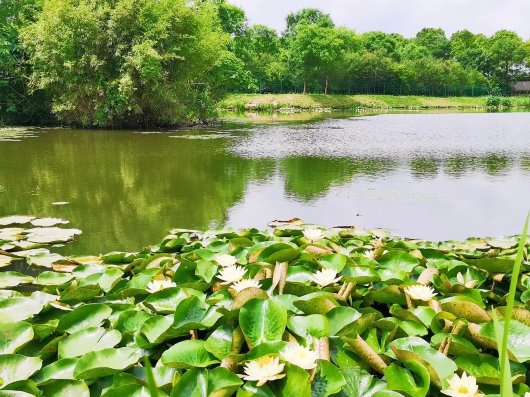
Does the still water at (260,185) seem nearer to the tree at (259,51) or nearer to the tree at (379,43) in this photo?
the tree at (259,51)

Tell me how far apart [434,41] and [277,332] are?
8032cm

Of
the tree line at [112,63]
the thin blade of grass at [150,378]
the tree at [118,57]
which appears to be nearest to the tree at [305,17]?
the tree line at [112,63]

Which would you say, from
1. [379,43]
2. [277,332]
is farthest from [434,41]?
[277,332]

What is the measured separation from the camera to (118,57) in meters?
15.5

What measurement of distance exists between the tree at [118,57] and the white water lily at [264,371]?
577 inches

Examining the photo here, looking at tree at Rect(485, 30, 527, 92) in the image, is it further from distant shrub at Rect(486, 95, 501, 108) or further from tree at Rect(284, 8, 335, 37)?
tree at Rect(284, 8, 335, 37)

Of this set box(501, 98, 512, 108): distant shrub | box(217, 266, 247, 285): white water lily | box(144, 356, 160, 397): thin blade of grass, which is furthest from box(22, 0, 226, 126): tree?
box(501, 98, 512, 108): distant shrub

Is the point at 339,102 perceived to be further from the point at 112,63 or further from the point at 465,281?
the point at 465,281

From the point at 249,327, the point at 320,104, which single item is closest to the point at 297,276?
the point at 249,327

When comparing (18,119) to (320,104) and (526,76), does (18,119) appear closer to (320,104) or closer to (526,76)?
(320,104)

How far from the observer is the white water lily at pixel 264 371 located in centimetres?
109

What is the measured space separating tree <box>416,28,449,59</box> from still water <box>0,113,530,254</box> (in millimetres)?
63027

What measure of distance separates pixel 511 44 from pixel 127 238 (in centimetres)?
6749

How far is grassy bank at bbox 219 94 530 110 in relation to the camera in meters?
35.9
